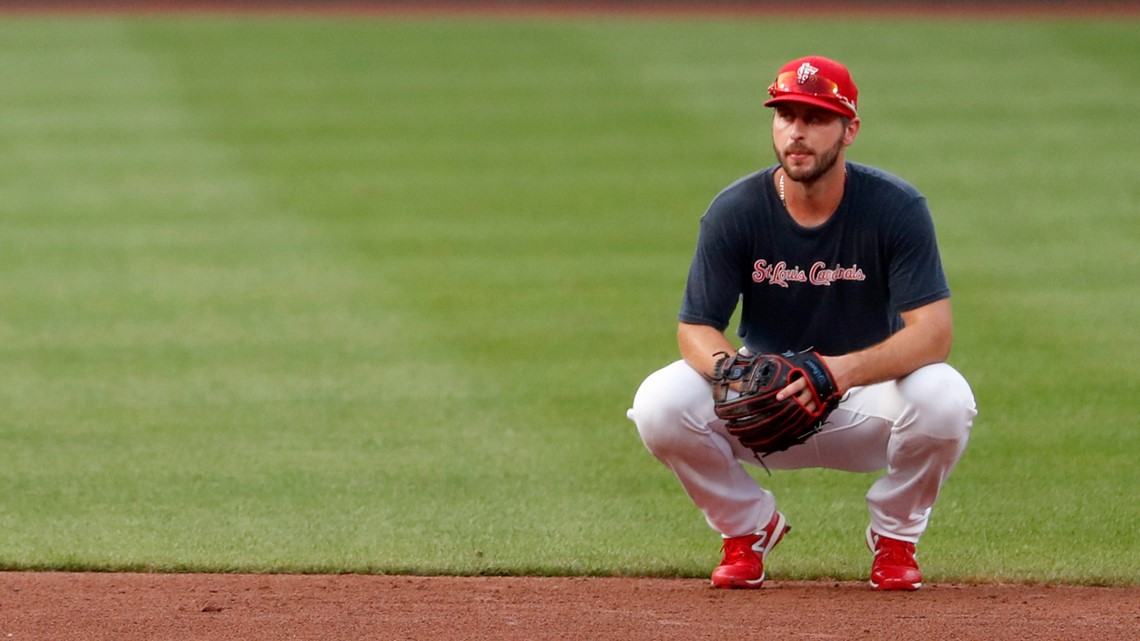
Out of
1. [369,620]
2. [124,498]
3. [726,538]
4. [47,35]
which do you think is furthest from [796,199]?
[47,35]

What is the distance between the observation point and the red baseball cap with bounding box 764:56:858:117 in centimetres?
422

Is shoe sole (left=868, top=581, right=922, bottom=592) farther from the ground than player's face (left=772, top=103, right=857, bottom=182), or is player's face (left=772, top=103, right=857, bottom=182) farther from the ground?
player's face (left=772, top=103, right=857, bottom=182)

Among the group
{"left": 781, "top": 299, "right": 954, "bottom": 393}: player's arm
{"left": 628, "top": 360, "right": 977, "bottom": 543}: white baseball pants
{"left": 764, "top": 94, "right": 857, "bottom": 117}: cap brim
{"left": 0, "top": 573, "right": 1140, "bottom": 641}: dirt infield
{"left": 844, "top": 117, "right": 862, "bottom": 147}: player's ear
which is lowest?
{"left": 0, "top": 573, "right": 1140, "bottom": 641}: dirt infield

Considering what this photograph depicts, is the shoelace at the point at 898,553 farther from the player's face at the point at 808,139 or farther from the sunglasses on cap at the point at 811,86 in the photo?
the sunglasses on cap at the point at 811,86

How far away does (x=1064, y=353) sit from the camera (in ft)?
23.3

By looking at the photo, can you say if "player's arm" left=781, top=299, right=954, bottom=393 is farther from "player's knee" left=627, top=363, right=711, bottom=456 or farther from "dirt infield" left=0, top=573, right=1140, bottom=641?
"dirt infield" left=0, top=573, right=1140, bottom=641

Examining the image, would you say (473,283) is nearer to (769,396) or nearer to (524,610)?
(524,610)

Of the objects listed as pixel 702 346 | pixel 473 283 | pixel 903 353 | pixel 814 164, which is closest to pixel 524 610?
pixel 702 346

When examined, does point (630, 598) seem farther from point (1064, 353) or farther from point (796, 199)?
point (1064, 353)

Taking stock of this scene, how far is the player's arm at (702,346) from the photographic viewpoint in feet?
14.1

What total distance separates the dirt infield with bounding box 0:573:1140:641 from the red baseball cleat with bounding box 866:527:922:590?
0.15ft

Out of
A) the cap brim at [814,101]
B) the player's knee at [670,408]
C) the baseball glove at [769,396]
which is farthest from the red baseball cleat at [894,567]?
the cap brim at [814,101]

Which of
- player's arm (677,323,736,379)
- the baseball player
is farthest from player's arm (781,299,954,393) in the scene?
player's arm (677,323,736,379)

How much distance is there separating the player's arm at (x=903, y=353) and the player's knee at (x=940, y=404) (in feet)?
0.15
